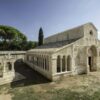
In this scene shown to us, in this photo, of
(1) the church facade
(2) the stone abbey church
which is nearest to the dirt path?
(2) the stone abbey church

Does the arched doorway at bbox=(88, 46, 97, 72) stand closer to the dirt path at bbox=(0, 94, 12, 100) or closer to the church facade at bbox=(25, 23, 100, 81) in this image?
the church facade at bbox=(25, 23, 100, 81)

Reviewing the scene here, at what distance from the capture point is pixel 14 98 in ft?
37.0

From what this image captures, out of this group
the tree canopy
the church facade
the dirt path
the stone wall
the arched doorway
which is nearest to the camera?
the dirt path

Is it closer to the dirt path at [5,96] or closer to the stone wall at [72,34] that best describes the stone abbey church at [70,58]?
the stone wall at [72,34]

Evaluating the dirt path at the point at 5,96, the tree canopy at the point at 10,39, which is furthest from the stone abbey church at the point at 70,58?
the tree canopy at the point at 10,39

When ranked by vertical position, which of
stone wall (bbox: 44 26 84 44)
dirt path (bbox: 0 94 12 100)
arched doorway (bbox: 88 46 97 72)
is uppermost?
stone wall (bbox: 44 26 84 44)

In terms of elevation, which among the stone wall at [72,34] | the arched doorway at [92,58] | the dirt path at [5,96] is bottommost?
the dirt path at [5,96]

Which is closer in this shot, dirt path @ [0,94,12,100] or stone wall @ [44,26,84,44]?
dirt path @ [0,94,12,100]

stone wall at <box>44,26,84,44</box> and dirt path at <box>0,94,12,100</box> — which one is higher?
stone wall at <box>44,26,84,44</box>

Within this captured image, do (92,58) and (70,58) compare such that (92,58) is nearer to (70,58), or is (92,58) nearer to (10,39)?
(70,58)

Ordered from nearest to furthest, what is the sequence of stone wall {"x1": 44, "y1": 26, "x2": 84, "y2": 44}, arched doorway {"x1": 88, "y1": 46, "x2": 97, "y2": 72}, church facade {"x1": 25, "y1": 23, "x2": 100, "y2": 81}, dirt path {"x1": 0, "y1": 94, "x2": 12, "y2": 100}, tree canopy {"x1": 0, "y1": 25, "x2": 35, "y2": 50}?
dirt path {"x1": 0, "y1": 94, "x2": 12, "y2": 100} → church facade {"x1": 25, "y1": 23, "x2": 100, "y2": 81} → stone wall {"x1": 44, "y1": 26, "x2": 84, "y2": 44} → arched doorway {"x1": 88, "y1": 46, "x2": 97, "y2": 72} → tree canopy {"x1": 0, "y1": 25, "x2": 35, "y2": 50}

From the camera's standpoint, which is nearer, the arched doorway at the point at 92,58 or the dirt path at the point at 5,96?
the dirt path at the point at 5,96

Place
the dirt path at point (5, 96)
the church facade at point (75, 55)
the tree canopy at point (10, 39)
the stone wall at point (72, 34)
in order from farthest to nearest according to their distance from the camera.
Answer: the tree canopy at point (10, 39)
the stone wall at point (72, 34)
the church facade at point (75, 55)
the dirt path at point (5, 96)

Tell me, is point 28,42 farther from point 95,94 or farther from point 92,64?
point 95,94
